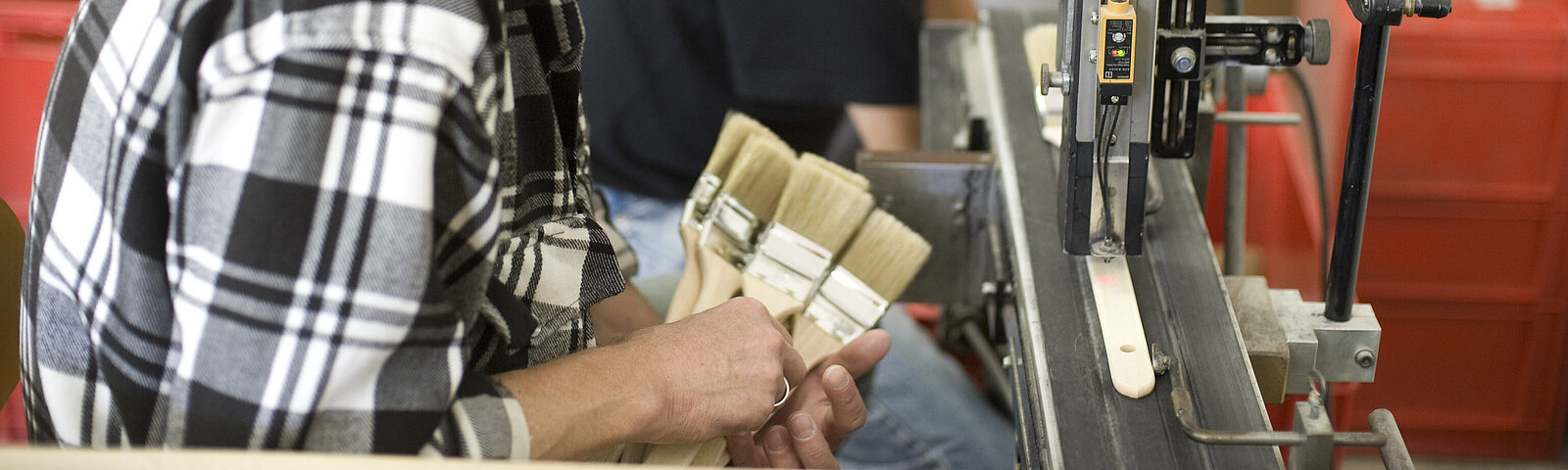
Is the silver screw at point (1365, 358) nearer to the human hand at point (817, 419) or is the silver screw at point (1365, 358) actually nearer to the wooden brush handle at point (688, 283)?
the human hand at point (817, 419)

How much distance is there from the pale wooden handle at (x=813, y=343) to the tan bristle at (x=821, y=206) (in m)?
0.08

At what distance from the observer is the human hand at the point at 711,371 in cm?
73

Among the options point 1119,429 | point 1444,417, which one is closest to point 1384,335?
point 1444,417

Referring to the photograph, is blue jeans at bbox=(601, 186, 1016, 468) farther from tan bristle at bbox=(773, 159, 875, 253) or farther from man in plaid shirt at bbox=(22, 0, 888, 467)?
man in plaid shirt at bbox=(22, 0, 888, 467)

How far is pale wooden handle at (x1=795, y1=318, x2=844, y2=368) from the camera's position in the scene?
984 mm

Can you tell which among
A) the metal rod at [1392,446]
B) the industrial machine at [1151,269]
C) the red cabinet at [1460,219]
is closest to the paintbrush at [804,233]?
the industrial machine at [1151,269]

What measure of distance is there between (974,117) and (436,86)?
87 centimetres

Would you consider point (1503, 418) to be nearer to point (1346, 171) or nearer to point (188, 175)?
point (1346, 171)

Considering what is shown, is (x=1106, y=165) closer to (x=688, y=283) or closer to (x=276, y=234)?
(x=688, y=283)

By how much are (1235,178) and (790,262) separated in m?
0.60

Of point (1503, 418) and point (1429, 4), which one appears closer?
point (1429, 4)

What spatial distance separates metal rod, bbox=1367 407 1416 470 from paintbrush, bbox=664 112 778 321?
55 cm

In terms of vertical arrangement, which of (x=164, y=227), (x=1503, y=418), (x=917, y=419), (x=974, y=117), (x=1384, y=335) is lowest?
(x=1503, y=418)

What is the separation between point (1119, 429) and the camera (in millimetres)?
726
